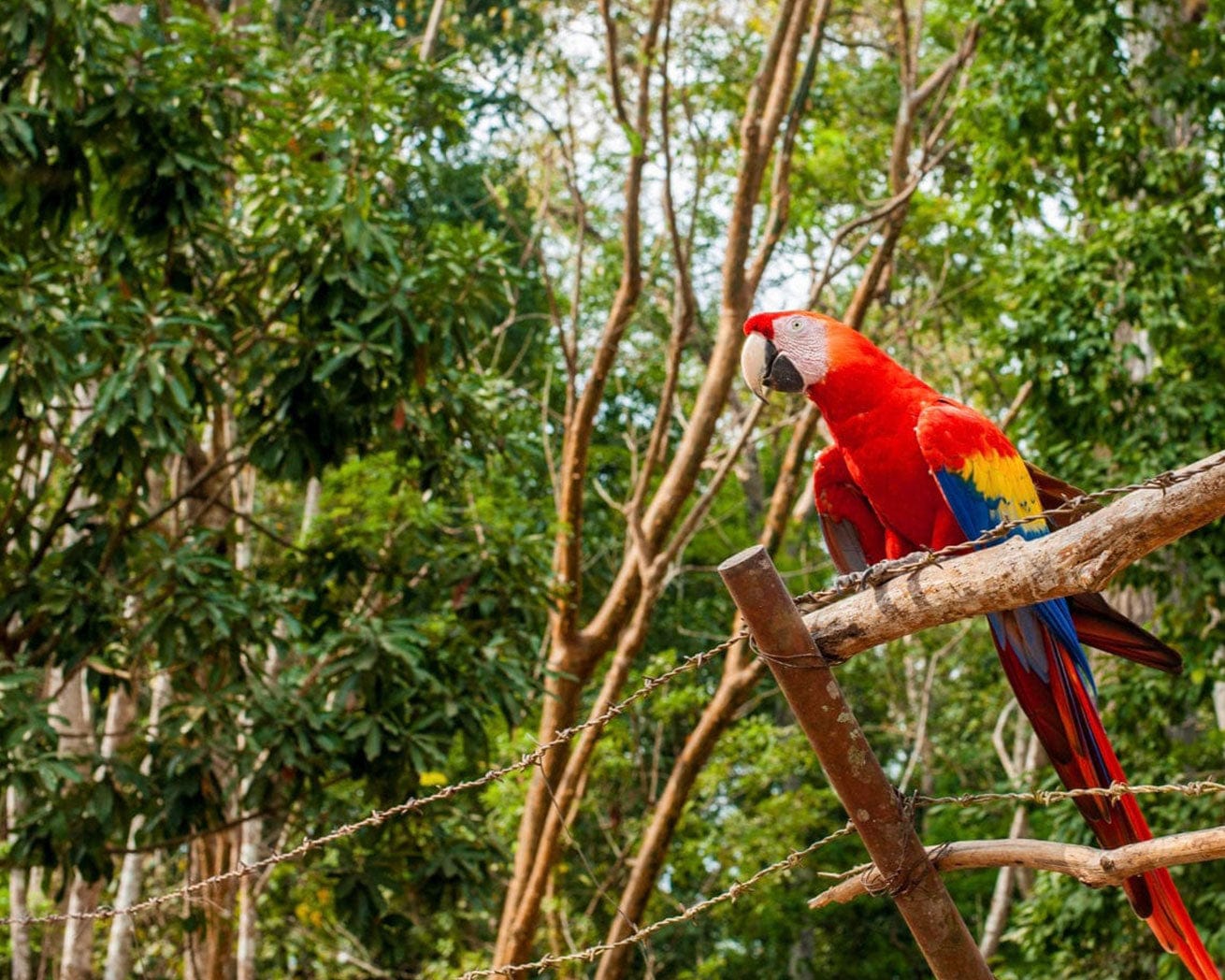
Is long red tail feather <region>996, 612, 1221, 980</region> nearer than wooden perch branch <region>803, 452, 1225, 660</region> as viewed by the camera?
No

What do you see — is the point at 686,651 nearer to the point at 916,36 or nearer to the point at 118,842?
the point at 916,36

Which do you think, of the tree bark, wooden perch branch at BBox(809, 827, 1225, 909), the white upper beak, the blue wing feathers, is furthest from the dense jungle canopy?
wooden perch branch at BBox(809, 827, 1225, 909)

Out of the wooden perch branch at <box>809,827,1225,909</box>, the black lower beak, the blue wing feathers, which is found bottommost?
the wooden perch branch at <box>809,827,1225,909</box>

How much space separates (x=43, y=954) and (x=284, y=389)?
2.19 metres

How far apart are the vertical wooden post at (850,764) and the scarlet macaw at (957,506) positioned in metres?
0.26

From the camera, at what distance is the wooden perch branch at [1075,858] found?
1.55 metres

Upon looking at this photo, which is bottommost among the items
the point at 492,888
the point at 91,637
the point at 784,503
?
the point at 492,888

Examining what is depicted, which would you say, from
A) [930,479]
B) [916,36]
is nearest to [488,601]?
[930,479]

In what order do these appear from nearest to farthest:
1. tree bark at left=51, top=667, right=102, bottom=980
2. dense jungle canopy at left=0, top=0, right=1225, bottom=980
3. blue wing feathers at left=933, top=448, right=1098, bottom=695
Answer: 1. blue wing feathers at left=933, top=448, right=1098, bottom=695
2. dense jungle canopy at left=0, top=0, right=1225, bottom=980
3. tree bark at left=51, top=667, right=102, bottom=980

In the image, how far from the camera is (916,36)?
19.7 feet

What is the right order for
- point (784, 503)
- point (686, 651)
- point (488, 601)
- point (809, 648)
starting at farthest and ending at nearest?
point (686, 651) → point (784, 503) → point (488, 601) → point (809, 648)

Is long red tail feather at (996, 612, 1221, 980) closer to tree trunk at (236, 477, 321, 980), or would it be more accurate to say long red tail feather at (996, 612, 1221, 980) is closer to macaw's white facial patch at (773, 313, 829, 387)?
macaw's white facial patch at (773, 313, 829, 387)

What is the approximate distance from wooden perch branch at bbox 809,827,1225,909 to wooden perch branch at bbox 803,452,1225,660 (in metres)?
0.31

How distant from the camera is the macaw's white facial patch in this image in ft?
7.89
